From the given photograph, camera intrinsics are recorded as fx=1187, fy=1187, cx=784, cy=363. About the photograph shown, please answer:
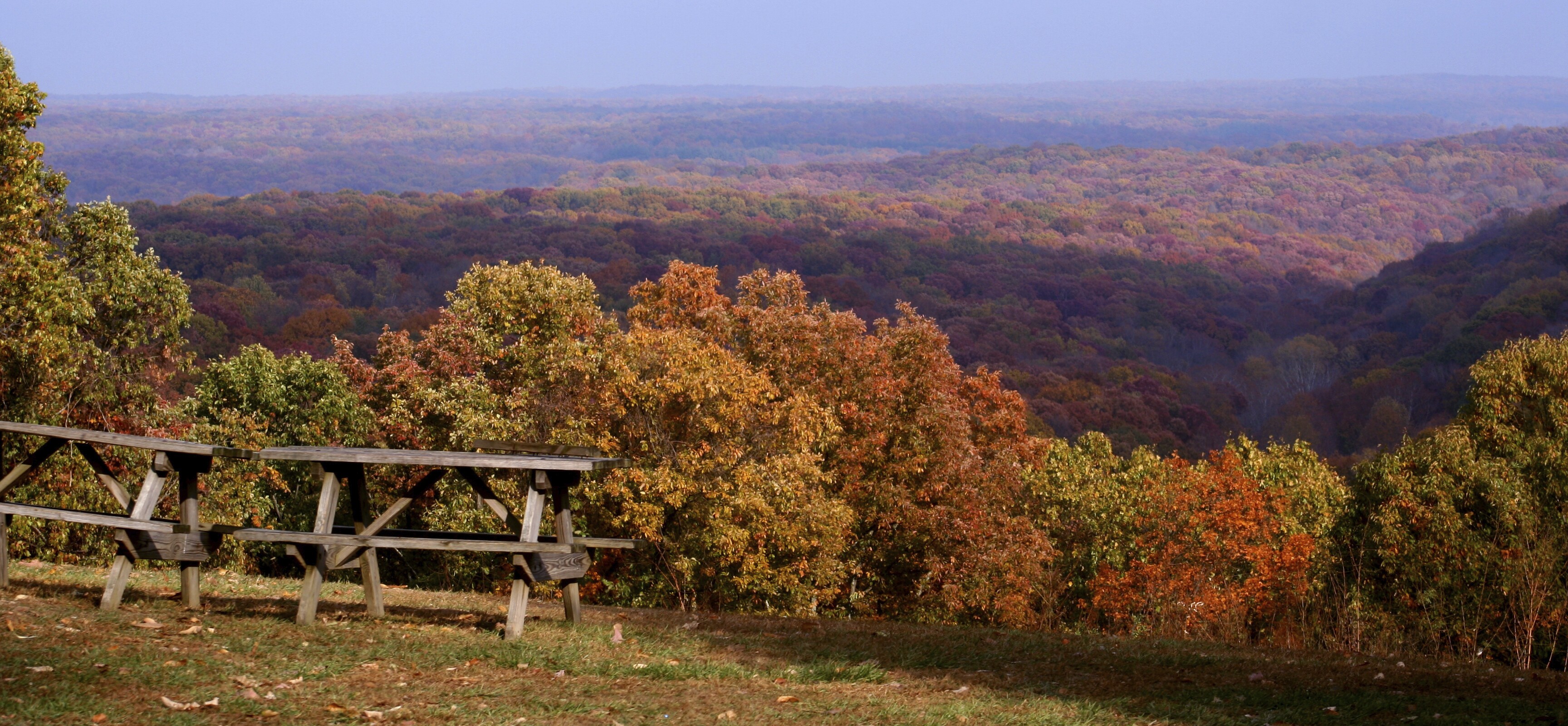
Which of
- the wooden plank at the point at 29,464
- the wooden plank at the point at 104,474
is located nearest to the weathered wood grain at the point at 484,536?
the wooden plank at the point at 104,474

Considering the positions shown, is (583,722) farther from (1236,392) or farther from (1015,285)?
(1015,285)

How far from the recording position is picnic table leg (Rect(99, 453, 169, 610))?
8766 millimetres

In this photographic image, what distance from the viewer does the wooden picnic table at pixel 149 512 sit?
8.52m

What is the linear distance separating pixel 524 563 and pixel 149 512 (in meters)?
2.78

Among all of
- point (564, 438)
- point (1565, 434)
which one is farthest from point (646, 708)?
point (1565, 434)

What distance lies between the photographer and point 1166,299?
7407 inches

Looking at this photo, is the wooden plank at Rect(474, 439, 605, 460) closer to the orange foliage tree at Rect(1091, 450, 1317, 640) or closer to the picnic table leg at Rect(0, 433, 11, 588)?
the picnic table leg at Rect(0, 433, 11, 588)

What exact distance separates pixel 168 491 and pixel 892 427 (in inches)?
551

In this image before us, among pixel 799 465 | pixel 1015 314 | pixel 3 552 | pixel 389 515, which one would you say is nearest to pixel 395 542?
pixel 389 515

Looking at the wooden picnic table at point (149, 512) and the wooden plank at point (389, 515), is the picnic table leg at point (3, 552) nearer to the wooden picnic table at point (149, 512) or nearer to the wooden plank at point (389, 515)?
the wooden picnic table at point (149, 512)

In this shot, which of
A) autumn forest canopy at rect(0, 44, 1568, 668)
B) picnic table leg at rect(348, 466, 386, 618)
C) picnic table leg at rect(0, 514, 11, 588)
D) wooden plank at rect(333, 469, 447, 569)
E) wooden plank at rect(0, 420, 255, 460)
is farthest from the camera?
autumn forest canopy at rect(0, 44, 1568, 668)

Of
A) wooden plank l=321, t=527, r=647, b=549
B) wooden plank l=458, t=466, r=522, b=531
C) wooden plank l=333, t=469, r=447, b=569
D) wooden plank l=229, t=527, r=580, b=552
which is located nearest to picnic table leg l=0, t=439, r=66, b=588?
wooden plank l=321, t=527, r=647, b=549

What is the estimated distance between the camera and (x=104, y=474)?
29.7 feet

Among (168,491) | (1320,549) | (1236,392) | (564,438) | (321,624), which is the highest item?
(321,624)
